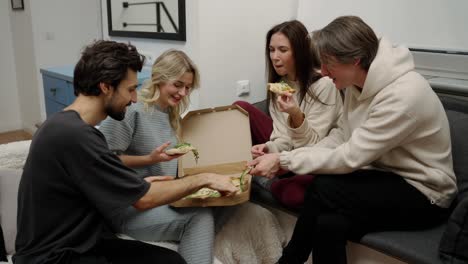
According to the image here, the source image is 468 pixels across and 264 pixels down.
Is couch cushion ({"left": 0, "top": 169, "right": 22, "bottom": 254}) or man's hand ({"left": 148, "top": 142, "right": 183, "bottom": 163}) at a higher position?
man's hand ({"left": 148, "top": 142, "right": 183, "bottom": 163})

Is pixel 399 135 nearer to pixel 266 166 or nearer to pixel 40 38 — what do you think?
pixel 266 166

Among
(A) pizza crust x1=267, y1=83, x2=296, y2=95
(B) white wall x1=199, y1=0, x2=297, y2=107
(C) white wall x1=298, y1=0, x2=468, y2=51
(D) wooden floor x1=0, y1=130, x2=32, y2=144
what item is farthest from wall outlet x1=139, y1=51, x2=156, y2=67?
(D) wooden floor x1=0, y1=130, x2=32, y2=144

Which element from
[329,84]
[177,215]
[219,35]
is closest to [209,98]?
[219,35]

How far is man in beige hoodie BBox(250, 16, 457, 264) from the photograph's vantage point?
4.60 feet

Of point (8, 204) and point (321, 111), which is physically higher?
point (321, 111)

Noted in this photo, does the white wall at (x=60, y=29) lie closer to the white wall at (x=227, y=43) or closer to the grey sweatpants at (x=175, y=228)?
the white wall at (x=227, y=43)

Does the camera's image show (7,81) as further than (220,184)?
Yes

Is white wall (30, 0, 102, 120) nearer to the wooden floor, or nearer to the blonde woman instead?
the wooden floor

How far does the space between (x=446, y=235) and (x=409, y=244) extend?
0.14 meters

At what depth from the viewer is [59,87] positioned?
271 centimetres

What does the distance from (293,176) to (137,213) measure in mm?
705

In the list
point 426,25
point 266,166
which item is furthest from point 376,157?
point 426,25

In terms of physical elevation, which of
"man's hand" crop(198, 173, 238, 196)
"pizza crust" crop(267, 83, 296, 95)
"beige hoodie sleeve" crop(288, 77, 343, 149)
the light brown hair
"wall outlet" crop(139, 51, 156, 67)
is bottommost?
"man's hand" crop(198, 173, 238, 196)

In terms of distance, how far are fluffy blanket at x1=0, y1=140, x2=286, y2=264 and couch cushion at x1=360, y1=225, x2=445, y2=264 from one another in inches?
18.6
